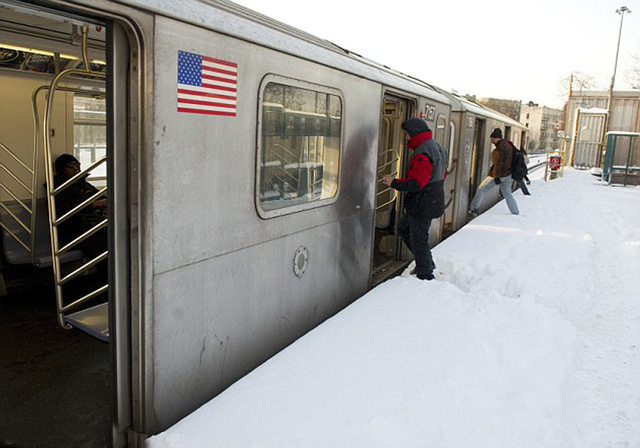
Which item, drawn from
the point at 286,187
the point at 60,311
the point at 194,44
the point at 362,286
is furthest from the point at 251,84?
the point at 362,286

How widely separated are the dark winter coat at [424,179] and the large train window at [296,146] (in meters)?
1.27

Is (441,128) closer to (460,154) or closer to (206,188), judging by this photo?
(460,154)

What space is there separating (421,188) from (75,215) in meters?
3.49

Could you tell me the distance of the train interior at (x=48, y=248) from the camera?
2988 millimetres

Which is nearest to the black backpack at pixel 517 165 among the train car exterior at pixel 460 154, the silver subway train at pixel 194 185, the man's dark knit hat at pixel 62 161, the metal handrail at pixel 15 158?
the train car exterior at pixel 460 154

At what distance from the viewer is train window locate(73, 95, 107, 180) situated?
567 centimetres

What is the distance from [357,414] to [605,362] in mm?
2295

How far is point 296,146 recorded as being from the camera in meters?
3.68

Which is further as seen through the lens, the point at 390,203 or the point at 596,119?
the point at 596,119

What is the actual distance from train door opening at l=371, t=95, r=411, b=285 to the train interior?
2925mm

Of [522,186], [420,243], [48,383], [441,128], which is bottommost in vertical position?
[48,383]

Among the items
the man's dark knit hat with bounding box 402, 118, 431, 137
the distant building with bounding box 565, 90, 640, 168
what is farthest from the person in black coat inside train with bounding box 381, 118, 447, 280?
→ the distant building with bounding box 565, 90, 640, 168

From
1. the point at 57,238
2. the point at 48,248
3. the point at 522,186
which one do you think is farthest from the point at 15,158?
the point at 522,186

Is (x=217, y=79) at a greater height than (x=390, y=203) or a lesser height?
greater
